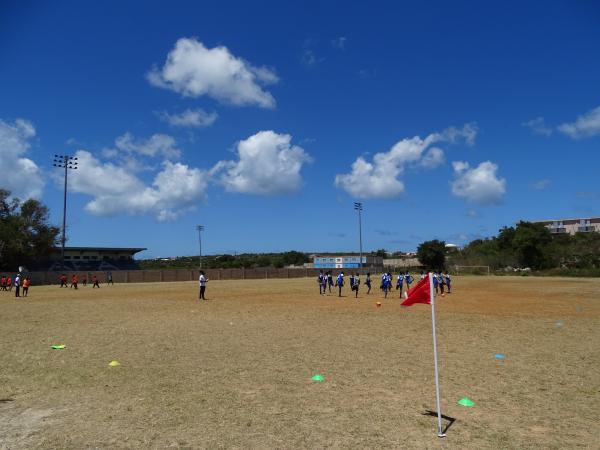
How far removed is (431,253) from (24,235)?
77976 mm

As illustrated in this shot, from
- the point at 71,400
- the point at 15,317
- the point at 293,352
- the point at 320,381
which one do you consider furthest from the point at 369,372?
the point at 15,317

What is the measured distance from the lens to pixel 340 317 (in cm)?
1898

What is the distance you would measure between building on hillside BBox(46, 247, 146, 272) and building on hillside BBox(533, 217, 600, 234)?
12668 centimetres

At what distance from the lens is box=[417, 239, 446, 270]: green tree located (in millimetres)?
102438

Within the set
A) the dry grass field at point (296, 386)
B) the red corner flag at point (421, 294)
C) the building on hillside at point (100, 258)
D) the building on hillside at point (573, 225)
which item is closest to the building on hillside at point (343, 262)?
the building on hillside at point (100, 258)

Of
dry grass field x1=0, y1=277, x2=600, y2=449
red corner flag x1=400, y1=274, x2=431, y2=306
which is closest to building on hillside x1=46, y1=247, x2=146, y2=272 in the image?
dry grass field x1=0, y1=277, x2=600, y2=449

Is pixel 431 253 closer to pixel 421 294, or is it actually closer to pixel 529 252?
pixel 529 252

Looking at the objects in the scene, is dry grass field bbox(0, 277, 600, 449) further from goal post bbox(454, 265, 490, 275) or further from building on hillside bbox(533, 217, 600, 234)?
building on hillside bbox(533, 217, 600, 234)

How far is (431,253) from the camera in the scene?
102625 mm

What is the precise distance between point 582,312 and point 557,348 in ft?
34.7

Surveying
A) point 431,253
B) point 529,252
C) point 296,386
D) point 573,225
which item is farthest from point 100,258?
point 573,225

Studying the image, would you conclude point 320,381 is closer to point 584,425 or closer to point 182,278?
point 584,425

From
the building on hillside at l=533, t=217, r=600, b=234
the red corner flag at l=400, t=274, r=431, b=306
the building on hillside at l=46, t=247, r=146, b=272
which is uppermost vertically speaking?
the building on hillside at l=533, t=217, r=600, b=234

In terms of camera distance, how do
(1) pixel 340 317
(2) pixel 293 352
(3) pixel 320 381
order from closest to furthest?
(3) pixel 320 381
(2) pixel 293 352
(1) pixel 340 317
